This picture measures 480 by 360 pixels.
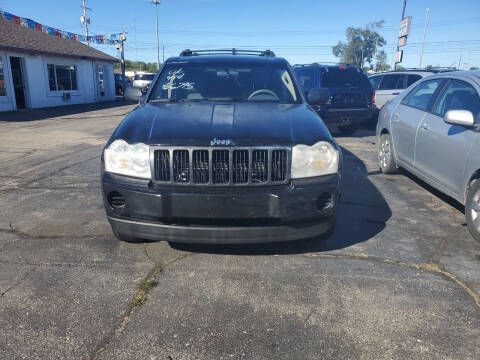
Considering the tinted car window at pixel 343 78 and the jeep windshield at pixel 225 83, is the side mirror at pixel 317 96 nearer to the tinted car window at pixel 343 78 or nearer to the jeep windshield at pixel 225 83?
the jeep windshield at pixel 225 83

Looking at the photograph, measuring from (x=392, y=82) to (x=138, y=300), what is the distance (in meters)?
10.9

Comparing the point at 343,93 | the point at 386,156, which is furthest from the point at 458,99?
the point at 343,93

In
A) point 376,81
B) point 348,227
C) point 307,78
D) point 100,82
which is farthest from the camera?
point 100,82

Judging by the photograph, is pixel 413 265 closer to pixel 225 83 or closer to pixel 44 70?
pixel 225 83

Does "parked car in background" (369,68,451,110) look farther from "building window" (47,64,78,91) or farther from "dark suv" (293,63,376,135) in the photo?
"building window" (47,64,78,91)

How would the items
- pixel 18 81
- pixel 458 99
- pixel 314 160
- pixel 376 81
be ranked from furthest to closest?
pixel 18 81 → pixel 376 81 → pixel 458 99 → pixel 314 160

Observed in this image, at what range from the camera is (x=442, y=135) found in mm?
4211

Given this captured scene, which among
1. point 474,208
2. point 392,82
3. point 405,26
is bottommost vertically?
point 474,208

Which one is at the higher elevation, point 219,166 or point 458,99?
point 458,99

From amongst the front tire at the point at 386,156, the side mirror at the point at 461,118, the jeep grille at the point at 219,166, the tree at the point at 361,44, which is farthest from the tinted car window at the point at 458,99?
the tree at the point at 361,44

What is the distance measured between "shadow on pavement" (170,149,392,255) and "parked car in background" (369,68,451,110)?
6.15m

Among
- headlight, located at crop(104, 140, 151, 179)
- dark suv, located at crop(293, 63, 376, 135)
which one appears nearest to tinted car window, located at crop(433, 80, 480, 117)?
headlight, located at crop(104, 140, 151, 179)

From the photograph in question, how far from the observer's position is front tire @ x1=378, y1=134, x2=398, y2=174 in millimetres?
5887

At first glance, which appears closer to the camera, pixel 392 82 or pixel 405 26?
pixel 392 82
